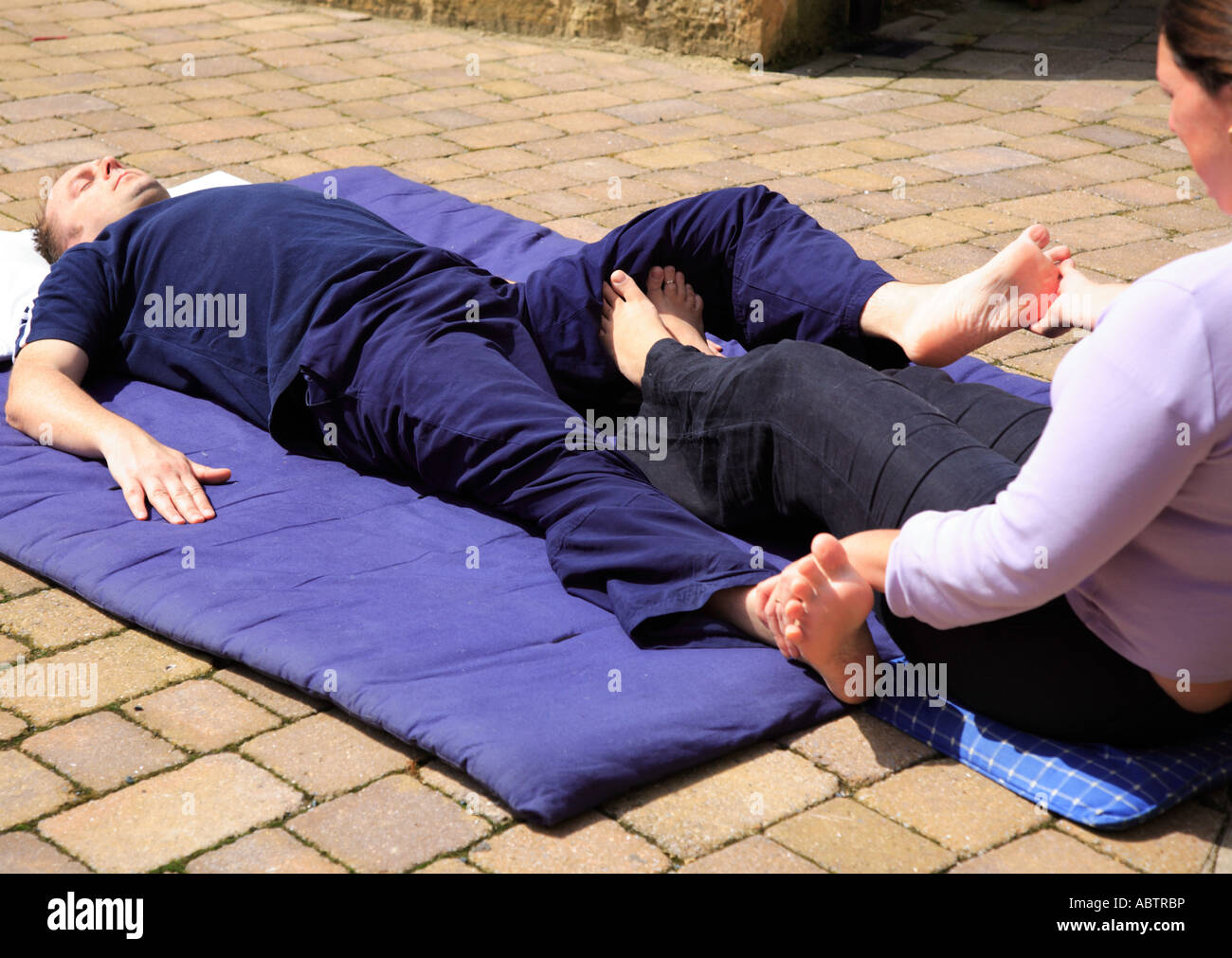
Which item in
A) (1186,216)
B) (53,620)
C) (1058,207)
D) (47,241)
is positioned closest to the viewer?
(53,620)

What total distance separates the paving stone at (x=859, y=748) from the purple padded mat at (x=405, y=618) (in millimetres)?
31

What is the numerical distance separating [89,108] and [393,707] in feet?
14.6

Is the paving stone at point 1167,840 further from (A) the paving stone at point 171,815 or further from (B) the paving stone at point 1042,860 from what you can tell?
(A) the paving stone at point 171,815

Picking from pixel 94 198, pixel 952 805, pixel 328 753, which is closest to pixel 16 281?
pixel 94 198

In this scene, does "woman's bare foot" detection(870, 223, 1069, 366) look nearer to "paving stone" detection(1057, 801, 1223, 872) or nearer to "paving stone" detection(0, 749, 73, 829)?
"paving stone" detection(1057, 801, 1223, 872)

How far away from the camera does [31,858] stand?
6.31 ft

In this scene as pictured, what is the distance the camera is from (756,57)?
650cm

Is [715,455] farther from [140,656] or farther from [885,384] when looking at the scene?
[140,656]

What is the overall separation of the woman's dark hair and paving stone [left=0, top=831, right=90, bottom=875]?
1.76 m

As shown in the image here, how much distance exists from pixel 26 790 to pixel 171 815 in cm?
25

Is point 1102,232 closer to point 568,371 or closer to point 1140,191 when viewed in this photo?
point 1140,191

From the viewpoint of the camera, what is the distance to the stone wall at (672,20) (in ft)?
21.3

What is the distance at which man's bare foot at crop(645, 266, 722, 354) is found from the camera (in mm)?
3121

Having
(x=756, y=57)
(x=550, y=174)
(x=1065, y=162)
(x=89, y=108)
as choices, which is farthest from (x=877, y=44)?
(x=89, y=108)
